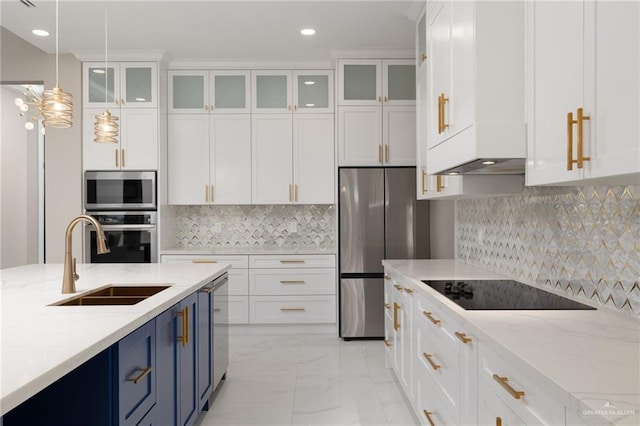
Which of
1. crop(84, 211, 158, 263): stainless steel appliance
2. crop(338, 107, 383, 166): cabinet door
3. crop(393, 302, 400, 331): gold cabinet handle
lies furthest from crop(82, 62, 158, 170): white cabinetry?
crop(393, 302, 400, 331): gold cabinet handle

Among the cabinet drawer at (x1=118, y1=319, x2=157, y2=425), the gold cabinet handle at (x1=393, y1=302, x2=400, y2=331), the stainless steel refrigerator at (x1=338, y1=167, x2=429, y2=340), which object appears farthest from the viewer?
the stainless steel refrigerator at (x1=338, y1=167, x2=429, y2=340)

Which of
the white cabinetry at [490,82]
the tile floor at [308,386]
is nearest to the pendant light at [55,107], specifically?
the tile floor at [308,386]

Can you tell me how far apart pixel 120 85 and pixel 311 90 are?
1934mm

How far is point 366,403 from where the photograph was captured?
119 inches

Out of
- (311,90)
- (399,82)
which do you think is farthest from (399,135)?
(311,90)

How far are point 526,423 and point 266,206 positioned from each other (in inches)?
164

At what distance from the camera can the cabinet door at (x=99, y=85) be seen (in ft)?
15.2

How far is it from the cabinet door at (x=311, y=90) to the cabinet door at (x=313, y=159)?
4.5 inches

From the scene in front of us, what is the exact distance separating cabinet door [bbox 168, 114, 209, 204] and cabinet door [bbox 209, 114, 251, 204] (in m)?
0.08

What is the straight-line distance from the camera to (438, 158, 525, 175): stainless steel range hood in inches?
76.3

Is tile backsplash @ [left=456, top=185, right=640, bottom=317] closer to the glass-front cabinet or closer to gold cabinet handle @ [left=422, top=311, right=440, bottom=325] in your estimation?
gold cabinet handle @ [left=422, top=311, right=440, bottom=325]

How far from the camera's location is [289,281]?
465cm

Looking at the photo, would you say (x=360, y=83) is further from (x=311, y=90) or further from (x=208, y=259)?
(x=208, y=259)

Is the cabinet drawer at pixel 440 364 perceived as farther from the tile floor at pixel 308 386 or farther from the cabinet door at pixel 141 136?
the cabinet door at pixel 141 136
